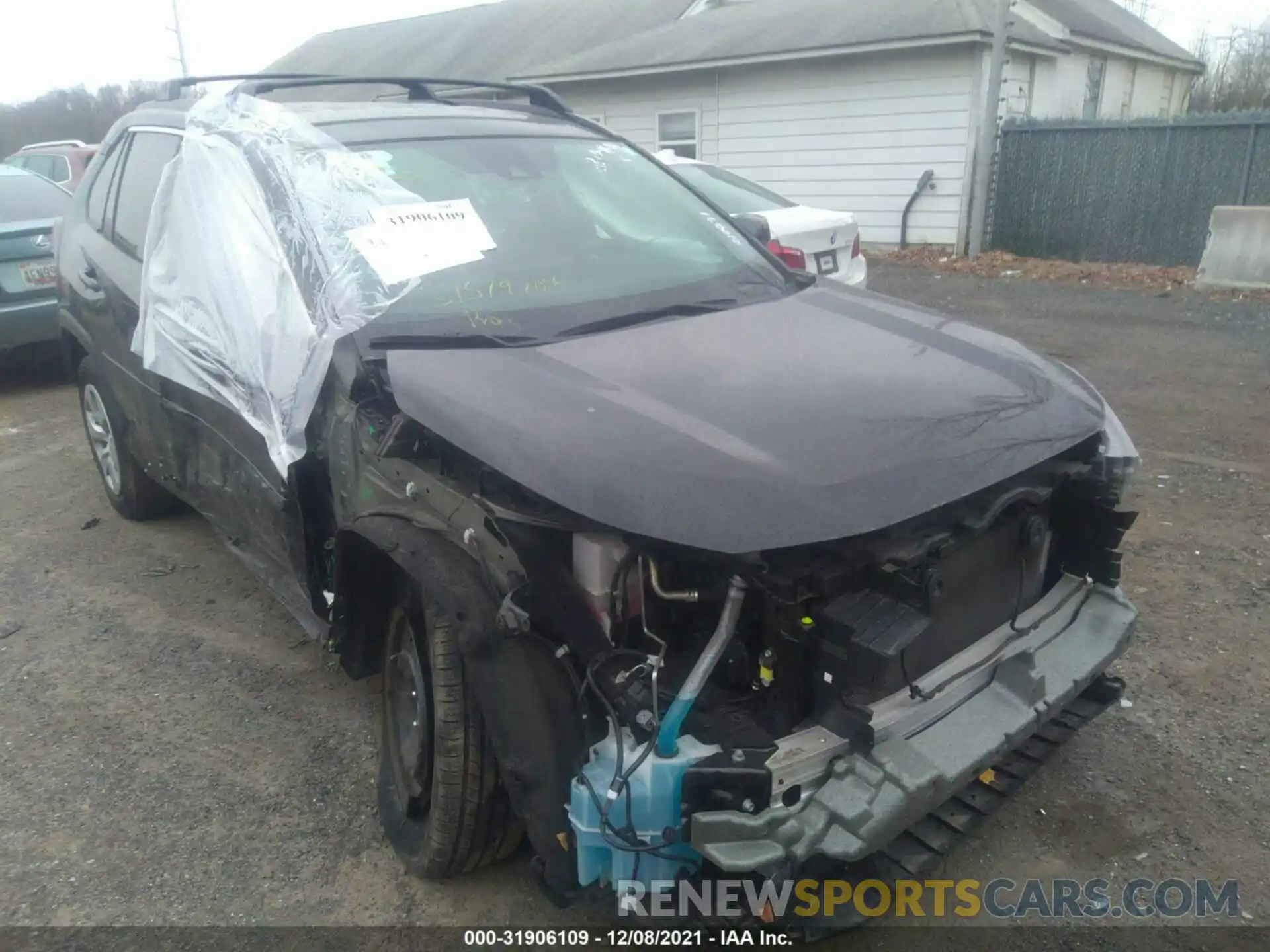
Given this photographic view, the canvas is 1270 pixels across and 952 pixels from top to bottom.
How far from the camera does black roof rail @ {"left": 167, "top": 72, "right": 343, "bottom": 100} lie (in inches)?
136

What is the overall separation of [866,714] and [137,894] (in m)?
1.97

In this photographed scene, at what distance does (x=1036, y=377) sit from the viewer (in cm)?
277

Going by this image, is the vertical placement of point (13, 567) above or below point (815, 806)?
below

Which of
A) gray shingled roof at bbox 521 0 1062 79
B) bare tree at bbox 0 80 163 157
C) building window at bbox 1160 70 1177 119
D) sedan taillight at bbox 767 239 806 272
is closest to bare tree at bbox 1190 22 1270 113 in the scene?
building window at bbox 1160 70 1177 119

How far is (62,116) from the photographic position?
3394 centimetres

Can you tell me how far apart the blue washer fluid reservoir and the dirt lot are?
0.56 meters

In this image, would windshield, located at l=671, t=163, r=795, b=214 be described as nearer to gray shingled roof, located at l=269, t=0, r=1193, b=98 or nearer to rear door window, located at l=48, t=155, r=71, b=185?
gray shingled roof, located at l=269, t=0, r=1193, b=98

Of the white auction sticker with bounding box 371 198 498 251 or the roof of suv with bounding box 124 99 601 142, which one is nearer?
the white auction sticker with bounding box 371 198 498 251

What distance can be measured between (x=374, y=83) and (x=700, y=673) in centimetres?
283

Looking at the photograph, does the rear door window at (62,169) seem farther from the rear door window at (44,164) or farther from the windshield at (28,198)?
the windshield at (28,198)

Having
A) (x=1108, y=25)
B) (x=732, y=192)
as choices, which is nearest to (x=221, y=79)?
(x=732, y=192)

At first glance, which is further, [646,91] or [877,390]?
[646,91]

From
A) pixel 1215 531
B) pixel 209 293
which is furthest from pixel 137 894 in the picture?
pixel 1215 531

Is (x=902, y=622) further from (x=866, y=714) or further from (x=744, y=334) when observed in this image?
(x=744, y=334)
